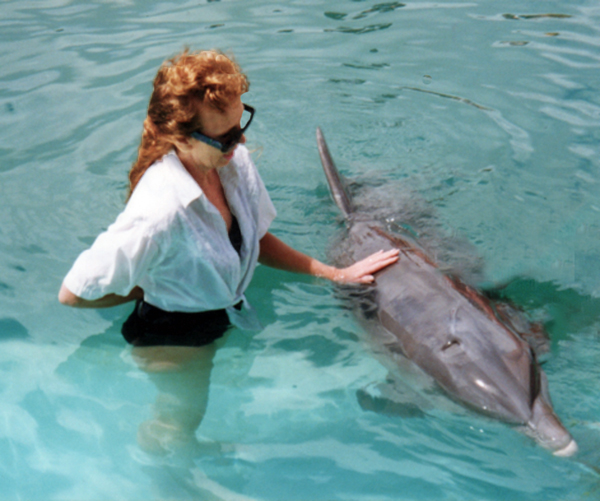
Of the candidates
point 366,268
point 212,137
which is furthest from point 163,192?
point 366,268

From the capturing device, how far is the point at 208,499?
3.61 m

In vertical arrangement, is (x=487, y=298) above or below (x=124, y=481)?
above

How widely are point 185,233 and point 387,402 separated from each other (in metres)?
1.70

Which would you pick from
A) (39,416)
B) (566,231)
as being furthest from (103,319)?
(566,231)

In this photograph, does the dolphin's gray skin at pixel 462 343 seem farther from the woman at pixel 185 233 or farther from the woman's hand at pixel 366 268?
the woman at pixel 185 233

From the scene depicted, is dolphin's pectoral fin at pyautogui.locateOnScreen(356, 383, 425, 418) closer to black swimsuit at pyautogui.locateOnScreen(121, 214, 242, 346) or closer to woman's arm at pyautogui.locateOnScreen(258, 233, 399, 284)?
woman's arm at pyautogui.locateOnScreen(258, 233, 399, 284)

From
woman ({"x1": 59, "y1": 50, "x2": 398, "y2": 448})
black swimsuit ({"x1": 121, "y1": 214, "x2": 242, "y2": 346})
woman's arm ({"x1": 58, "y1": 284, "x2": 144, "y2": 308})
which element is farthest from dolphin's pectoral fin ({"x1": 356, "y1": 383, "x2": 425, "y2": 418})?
woman's arm ({"x1": 58, "y1": 284, "x2": 144, "y2": 308})

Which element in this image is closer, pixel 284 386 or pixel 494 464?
pixel 494 464

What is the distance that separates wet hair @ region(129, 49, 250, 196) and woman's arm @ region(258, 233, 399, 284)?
3.98 feet

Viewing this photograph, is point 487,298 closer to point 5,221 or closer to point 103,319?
point 103,319

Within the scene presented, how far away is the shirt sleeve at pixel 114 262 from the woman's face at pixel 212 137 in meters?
0.47

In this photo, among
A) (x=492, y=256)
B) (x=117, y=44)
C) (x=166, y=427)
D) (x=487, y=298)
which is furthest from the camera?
(x=117, y=44)

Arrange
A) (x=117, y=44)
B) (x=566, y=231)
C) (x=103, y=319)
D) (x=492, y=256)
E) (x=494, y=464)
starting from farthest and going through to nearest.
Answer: (x=117, y=44) < (x=566, y=231) < (x=492, y=256) < (x=103, y=319) < (x=494, y=464)

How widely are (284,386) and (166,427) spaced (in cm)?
84
